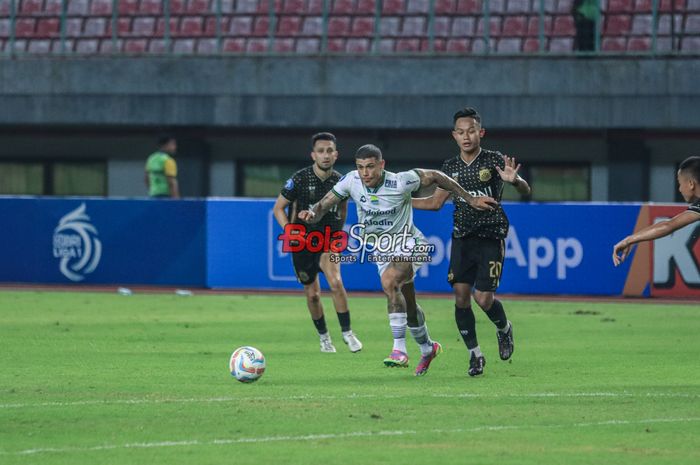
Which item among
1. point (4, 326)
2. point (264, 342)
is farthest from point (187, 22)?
point (264, 342)

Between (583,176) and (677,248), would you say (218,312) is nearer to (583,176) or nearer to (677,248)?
(677,248)

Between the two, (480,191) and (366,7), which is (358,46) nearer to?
(366,7)

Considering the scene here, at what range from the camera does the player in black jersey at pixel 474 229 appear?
A: 484 inches

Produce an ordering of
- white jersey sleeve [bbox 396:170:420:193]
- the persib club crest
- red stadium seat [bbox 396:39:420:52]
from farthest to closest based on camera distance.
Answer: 1. red stadium seat [bbox 396:39:420:52]
2. the persib club crest
3. white jersey sleeve [bbox 396:170:420:193]

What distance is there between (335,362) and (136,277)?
11.8 metres

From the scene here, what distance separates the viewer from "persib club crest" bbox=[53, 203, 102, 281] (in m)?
24.8

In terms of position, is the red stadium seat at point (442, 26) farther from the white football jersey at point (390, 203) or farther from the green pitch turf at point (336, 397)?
the white football jersey at point (390, 203)

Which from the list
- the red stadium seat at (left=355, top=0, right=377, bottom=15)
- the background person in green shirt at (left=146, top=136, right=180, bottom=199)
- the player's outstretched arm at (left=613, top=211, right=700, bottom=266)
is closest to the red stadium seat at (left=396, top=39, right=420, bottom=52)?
the red stadium seat at (left=355, top=0, right=377, bottom=15)

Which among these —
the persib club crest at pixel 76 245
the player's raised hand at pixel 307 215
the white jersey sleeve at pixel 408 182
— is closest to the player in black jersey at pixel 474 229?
the white jersey sleeve at pixel 408 182

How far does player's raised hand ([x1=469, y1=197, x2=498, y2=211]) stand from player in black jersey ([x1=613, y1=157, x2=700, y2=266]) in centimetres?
144

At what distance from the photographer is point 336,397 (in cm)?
1066

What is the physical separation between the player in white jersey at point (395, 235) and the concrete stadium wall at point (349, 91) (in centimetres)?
1650

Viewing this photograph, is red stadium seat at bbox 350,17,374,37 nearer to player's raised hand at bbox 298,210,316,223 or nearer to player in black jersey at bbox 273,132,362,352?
player in black jersey at bbox 273,132,362,352

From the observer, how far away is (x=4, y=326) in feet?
57.7
